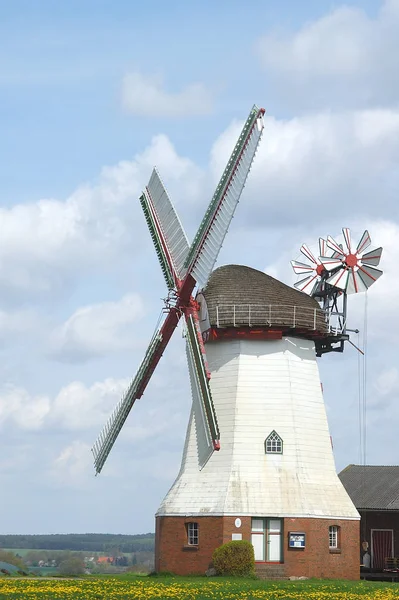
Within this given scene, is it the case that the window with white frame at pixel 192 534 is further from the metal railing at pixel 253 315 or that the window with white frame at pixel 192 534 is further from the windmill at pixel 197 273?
the metal railing at pixel 253 315

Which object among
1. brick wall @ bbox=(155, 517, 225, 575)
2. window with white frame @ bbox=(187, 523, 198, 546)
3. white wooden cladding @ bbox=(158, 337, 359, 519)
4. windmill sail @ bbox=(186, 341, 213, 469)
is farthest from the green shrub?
windmill sail @ bbox=(186, 341, 213, 469)

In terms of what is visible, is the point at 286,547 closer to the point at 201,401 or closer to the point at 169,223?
the point at 201,401

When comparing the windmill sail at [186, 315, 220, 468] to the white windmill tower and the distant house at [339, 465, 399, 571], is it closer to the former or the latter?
the white windmill tower

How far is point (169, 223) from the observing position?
171ft

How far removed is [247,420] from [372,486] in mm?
14180

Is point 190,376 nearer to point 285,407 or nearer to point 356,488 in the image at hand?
point 285,407

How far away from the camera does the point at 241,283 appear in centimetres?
5009

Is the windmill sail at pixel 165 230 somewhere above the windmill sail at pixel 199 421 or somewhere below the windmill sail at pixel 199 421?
above

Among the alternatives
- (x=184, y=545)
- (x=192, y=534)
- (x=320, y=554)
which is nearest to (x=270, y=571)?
(x=320, y=554)

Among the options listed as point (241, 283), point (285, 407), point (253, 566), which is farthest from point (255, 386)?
point (253, 566)

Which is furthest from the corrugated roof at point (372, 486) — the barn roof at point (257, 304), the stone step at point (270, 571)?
the barn roof at point (257, 304)

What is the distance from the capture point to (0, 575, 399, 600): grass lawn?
32594 mm

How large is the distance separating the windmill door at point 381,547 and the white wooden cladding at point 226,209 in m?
19.1

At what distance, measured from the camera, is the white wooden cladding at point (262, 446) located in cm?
4719
